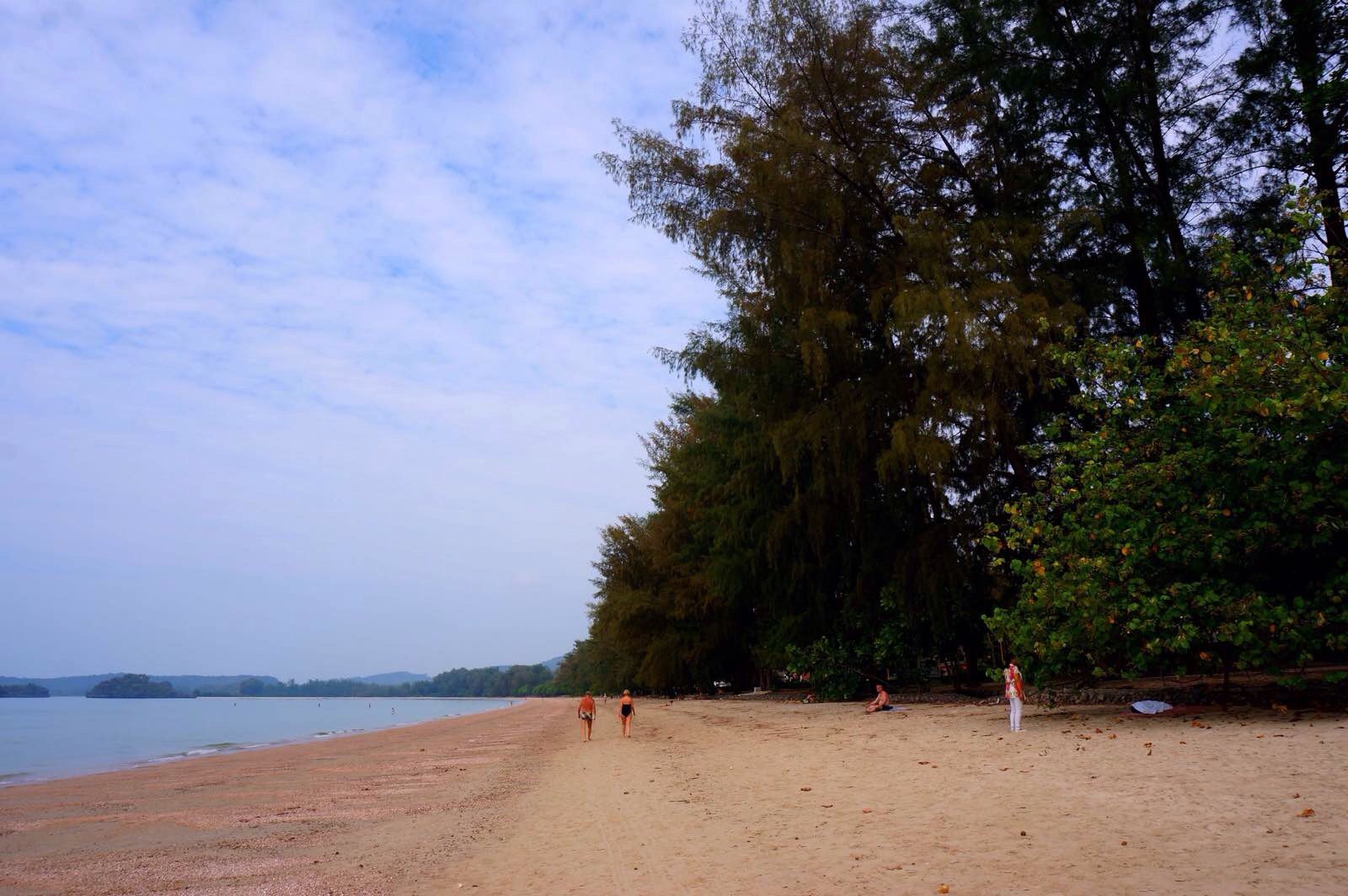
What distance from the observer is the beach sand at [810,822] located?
5250mm

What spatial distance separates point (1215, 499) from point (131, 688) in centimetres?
21544

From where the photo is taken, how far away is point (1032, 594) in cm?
1224

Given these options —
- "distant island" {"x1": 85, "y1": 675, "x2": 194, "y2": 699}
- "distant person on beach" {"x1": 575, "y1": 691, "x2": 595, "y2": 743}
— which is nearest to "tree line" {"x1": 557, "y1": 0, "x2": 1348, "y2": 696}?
"distant person on beach" {"x1": 575, "y1": 691, "x2": 595, "y2": 743}

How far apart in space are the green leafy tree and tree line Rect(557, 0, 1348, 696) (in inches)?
1.9

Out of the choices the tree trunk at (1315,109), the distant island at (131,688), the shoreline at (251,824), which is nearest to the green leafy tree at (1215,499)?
the tree trunk at (1315,109)

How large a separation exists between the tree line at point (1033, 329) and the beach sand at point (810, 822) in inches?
88.3

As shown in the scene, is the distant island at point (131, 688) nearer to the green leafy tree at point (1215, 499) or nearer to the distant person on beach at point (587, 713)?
the distant person on beach at point (587, 713)

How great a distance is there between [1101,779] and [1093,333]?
37.6 ft

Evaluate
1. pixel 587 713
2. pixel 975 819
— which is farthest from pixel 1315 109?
pixel 587 713

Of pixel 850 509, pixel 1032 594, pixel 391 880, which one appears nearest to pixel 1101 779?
pixel 1032 594

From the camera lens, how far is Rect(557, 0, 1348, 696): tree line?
10.3 meters

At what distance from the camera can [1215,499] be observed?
407 inches

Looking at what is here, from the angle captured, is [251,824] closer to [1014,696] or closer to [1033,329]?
[1014,696]

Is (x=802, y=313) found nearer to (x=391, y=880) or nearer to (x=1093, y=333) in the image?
(x=1093, y=333)
